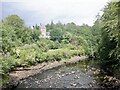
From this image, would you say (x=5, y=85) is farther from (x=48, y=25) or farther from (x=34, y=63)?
(x=48, y=25)

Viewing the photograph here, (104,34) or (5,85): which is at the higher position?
(104,34)

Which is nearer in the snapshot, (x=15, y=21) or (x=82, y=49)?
(x=82, y=49)

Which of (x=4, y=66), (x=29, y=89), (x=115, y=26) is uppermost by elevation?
(x=115, y=26)

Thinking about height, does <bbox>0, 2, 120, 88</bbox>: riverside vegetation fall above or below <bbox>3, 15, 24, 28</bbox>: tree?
below

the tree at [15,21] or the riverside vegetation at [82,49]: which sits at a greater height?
the tree at [15,21]

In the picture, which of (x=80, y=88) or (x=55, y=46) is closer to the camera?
(x=80, y=88)

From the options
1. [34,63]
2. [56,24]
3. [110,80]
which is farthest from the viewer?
[56,24]

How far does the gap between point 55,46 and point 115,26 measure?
2692cm

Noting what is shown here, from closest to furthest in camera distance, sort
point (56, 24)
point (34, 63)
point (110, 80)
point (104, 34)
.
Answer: point (110, 80), point (104, 34), point (34, 63), point (56, 24)

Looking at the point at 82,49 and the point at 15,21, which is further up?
the point at 15,21

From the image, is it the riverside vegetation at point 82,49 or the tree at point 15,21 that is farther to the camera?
the tree at point 15,21

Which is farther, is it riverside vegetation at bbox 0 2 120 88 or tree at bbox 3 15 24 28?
tree at bbox 3 15 24 28

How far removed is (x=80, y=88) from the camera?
41.9 feet

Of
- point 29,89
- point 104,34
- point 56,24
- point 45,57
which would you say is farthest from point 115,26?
point 56,24
